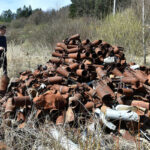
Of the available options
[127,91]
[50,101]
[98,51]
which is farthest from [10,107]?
[98,51]

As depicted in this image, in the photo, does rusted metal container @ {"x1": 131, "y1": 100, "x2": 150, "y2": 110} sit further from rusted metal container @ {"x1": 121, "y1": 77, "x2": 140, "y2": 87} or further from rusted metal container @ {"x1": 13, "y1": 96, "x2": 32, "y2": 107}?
rusted metal container @ {"x1": 13, "y1": 96, "x2": 32, "y2": 107}

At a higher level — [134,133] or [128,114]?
[128,114]

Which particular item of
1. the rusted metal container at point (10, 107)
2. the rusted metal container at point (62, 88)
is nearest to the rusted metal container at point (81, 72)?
the rusted metal container at point (62, 88)

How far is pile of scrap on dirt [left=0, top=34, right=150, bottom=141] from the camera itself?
2.21 meters

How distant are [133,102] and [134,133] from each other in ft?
1.43

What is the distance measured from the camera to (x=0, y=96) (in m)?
3.04

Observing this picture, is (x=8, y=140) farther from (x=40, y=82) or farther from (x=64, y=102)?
(x=40, y=82)

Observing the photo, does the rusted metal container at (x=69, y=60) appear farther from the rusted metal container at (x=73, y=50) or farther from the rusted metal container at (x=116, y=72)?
the rusted metal container at (x=116, y=72)

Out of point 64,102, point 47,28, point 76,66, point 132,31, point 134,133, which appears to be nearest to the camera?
point 134,133

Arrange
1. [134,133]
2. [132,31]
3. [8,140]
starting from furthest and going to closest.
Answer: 1. [132,31]
2. [134,133]
3. [8,140]

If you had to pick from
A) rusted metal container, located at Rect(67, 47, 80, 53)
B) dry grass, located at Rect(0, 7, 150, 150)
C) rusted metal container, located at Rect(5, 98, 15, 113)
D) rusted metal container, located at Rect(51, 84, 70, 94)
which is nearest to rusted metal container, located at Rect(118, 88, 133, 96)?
dry grass, located at Rect(0, 7, 150, 150)

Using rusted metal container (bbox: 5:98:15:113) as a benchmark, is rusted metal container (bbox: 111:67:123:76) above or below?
above

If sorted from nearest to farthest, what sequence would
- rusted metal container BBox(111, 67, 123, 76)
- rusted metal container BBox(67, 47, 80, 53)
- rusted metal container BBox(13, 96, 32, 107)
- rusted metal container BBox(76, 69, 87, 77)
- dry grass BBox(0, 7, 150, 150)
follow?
1. dry grass BBox(0, 7, 150, 150)
2. rusted metal container BBox(13, 96, 32, 107)
3. rusted metal container BBox(76, 69, 87, 77)
4. rusted metal container BBox(111, 67, 123, 76)
5. rusted metal container BBox(67, 47, 80, 53)

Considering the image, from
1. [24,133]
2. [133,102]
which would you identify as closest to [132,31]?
[133,102]
